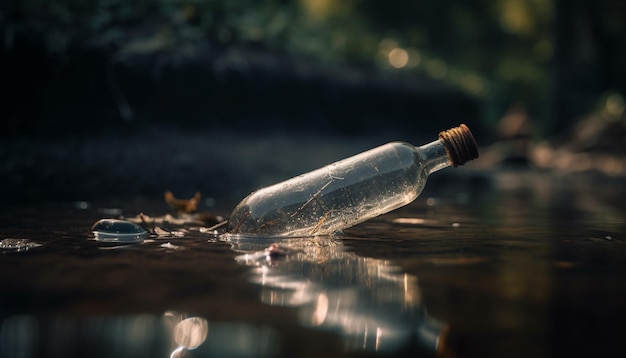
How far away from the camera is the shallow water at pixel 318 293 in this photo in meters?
1.55

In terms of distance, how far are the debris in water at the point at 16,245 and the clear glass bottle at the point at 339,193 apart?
38.8 inches

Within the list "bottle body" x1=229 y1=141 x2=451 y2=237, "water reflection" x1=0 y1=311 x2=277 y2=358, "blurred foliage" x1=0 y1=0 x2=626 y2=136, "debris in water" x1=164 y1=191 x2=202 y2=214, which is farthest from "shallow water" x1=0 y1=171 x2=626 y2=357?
"blurred foliage" x1=0 y1=0 x2=626 y2=136

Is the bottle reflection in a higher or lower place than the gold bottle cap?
lower

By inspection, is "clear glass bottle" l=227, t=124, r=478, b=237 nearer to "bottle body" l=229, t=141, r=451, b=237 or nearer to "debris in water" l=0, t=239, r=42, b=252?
"bottle body" l=229, t=141, r=451, b=237

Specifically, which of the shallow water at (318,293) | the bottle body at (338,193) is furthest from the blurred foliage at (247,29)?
the bottle body at (338,193)

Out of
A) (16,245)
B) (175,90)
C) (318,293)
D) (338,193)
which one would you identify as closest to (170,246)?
(16,245)

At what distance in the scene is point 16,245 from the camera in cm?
300

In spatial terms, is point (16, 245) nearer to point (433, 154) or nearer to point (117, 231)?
point (117, 231)

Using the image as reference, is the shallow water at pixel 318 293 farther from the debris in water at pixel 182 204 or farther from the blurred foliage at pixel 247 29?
the blurred foliage at pixel 247 29

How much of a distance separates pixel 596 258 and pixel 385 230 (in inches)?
51.6

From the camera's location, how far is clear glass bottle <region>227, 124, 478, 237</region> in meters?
3.35

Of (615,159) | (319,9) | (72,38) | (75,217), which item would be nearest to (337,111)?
(72,38)

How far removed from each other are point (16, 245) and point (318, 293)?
1.67 metres

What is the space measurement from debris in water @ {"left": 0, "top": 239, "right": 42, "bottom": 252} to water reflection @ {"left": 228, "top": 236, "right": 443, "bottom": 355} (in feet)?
3.17
